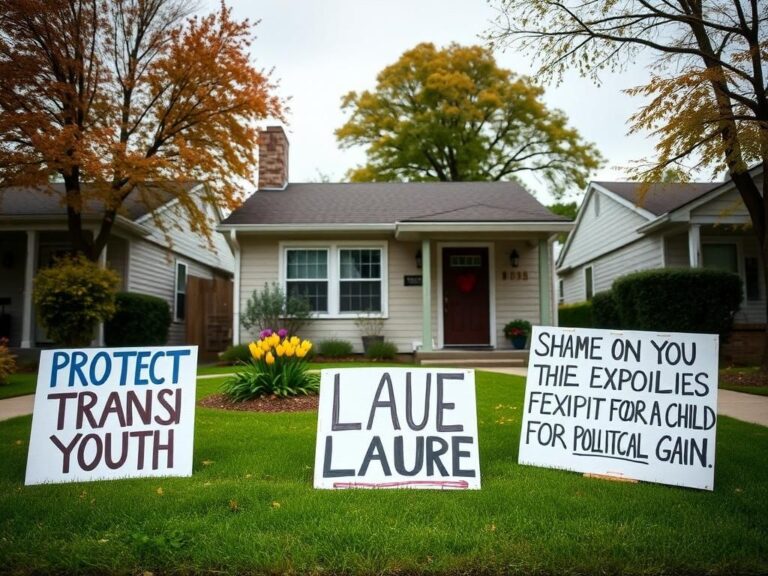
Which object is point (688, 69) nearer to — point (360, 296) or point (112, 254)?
point (360, 296)

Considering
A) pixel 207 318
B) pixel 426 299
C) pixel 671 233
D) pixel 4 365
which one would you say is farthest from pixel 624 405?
pixel 207 318

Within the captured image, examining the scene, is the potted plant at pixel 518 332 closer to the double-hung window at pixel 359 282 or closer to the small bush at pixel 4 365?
the double-hung window at pixel 359 282

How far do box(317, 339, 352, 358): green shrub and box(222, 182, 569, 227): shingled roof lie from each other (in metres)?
2.77

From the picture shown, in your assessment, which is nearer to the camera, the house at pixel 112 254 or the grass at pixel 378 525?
the grass at pixel 378 525

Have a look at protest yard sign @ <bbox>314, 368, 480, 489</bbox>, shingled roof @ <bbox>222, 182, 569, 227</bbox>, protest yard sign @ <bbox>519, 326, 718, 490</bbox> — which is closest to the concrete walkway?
protest yard sign @ <bbox>519, 326, 718, 490</bbox>

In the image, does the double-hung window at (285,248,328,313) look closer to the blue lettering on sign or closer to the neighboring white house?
the neighboring white house

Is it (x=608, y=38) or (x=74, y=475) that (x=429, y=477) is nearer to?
(x=74, y=475)

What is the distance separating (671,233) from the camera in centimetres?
1348

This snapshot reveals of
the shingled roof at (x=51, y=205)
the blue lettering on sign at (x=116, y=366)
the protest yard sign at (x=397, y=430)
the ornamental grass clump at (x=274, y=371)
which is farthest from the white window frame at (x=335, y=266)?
the protest yard sign at (x=397, y=430)

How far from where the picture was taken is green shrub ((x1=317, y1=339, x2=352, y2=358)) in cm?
1182

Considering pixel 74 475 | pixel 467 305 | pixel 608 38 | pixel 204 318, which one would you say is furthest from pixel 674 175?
pixel 204 318

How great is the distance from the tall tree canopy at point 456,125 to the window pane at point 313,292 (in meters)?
17.9

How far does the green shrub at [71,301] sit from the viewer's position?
9.87 meters

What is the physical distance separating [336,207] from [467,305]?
409cm
